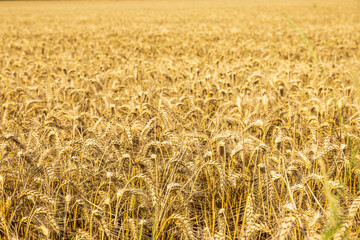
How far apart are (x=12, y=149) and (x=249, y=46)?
27.0ft

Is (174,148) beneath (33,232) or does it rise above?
above

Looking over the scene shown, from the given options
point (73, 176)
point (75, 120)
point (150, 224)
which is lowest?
point (150, 224)

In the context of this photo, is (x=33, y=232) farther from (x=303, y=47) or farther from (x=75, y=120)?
(x=303, y=47)

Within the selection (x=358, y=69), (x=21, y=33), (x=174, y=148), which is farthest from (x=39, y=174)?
(x=21, y=33)

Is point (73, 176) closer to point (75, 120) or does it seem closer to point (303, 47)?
point (75, 120)

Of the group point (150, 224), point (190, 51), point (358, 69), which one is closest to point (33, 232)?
point (150, 224)

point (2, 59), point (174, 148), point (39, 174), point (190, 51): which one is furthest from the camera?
point (190, 51)

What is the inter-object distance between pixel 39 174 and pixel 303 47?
927 centimetres

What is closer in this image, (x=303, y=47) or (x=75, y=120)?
(x=75, y=120)

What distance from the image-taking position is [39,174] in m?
2.21

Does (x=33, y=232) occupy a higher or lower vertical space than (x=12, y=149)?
lower

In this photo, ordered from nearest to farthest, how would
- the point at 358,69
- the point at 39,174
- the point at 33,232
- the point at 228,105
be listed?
1. the point at 33,232
2. the point at 39,174
3. the point at 228,105
4. the point at 358,69

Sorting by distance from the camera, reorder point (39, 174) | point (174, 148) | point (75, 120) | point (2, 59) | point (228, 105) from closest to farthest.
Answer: point (39, 174), point (174, 148), point (75, 120), point (228, 105), point (2, 59)

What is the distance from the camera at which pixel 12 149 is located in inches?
98.7
